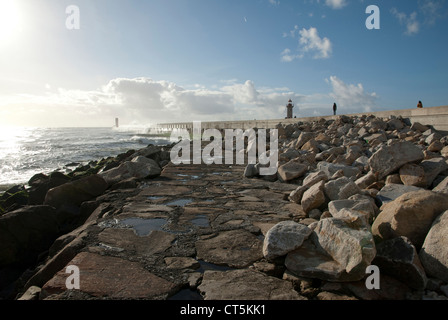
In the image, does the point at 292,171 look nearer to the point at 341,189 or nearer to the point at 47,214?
the point at 341,189

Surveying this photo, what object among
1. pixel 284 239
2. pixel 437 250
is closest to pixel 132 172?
pixel 284 239

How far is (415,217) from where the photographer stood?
2.05 meters

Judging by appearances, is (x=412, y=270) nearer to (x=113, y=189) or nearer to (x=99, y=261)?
(x=99, y=261)

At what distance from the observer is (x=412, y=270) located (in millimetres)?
1722

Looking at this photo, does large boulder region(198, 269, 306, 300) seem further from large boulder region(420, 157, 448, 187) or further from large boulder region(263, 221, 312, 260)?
large boulder region(420, 157, 448, 187)

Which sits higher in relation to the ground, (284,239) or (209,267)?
(284,239)

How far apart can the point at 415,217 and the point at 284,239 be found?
3.09ft

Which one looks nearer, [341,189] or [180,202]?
[341,189]

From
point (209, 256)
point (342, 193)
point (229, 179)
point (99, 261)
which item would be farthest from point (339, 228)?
point (229, 179)

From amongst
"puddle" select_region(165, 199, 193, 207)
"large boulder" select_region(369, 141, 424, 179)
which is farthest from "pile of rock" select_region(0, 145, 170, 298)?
"large boulder" select_region(369, 141, 424, 179)

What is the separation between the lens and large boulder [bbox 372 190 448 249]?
2.03 metres

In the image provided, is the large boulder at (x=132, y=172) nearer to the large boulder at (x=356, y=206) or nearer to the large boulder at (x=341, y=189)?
the large boulder at (x=341, y=189)

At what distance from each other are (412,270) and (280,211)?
1.91 m

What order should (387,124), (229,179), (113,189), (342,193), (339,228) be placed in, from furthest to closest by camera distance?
1. (387,124)
2. (229,179)
3. (113,189)
4. (342,193)
5. (339,228)
